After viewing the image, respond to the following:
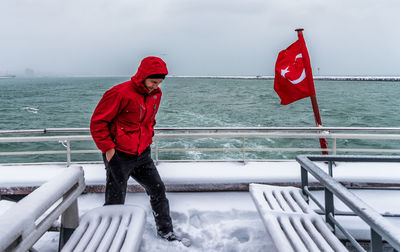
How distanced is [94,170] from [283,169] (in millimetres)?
3140

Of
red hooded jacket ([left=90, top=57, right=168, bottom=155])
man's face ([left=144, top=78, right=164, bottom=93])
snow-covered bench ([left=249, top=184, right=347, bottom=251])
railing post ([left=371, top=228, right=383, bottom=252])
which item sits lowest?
snow-covered bench ([left=249, top=184, right=347, bottom=251])

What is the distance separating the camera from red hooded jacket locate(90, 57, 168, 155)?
2322 millimetres

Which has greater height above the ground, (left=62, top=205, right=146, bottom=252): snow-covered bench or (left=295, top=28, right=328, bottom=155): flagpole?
(left=295, top=28, right=328, bottom=155): flagpole

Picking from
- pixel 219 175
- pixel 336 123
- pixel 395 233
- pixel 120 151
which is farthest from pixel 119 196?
pixel 336 123

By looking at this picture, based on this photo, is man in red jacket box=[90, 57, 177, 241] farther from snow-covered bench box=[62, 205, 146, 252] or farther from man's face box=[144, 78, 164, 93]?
snow-covered bench box=[62, 205, 146, 252]

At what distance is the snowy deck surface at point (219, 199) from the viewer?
273 centimetres

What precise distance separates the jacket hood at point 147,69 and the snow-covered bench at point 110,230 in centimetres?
113

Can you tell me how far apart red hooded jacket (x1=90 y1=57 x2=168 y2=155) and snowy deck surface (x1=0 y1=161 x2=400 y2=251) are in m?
1.07

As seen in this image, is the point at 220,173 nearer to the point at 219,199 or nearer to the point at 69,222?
the point at 219,199

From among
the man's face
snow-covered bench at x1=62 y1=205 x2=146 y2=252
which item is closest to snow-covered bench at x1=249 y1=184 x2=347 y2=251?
snow-covered bench at x1=62 y1=205 x2=146 y2=252

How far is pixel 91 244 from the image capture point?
78.9 inches

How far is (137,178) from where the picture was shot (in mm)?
2736

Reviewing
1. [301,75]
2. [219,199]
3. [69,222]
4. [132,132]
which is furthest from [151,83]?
[301,75]

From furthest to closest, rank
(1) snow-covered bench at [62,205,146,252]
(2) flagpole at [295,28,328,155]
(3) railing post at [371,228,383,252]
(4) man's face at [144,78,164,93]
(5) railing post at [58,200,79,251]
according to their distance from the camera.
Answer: (2) flagpole at [295,28,328,155], (4) man's face at [144,78,164,93], (5) railing post at [58,200,79,251], (1) snow-covered bench at [62,205,146,252], (3) railing post at [371,228,383,252]
